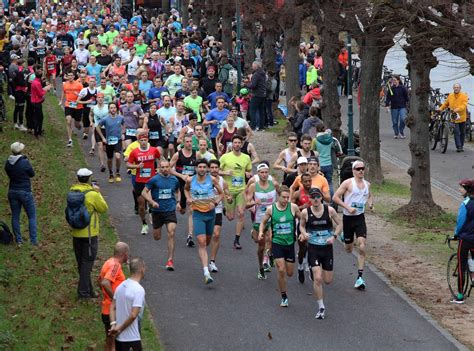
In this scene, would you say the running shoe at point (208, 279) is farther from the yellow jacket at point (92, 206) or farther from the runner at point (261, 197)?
the yellow jacket at point (92, 206)

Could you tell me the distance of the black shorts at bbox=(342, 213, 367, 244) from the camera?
1778 centimetres

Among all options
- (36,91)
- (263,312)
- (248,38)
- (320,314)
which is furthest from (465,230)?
(248,38)

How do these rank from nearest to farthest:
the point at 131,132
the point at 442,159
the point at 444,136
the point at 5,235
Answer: the point at 5,235 < the point at 131,132 < the point at 442,159 < the point at 444,136

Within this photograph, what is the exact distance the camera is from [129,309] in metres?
12.0

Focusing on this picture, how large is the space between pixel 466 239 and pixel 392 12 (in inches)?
246

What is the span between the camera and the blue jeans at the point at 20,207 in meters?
18.4

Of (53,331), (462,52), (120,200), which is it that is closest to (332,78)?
(120,200)

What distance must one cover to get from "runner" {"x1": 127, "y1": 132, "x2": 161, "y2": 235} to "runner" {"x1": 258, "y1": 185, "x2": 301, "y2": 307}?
451 centimetres

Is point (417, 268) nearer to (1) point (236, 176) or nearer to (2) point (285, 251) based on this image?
(1) point (236, 176)

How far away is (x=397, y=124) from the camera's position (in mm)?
34656

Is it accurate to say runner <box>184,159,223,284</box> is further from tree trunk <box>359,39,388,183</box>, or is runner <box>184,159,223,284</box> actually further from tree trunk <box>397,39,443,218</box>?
tree trunk <box>359,39,388,183</box>

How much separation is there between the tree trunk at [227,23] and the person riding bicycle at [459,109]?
14236 millimetres

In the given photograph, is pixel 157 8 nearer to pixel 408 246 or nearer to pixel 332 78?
pixel 332 78

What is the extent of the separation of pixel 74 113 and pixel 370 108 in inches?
297
